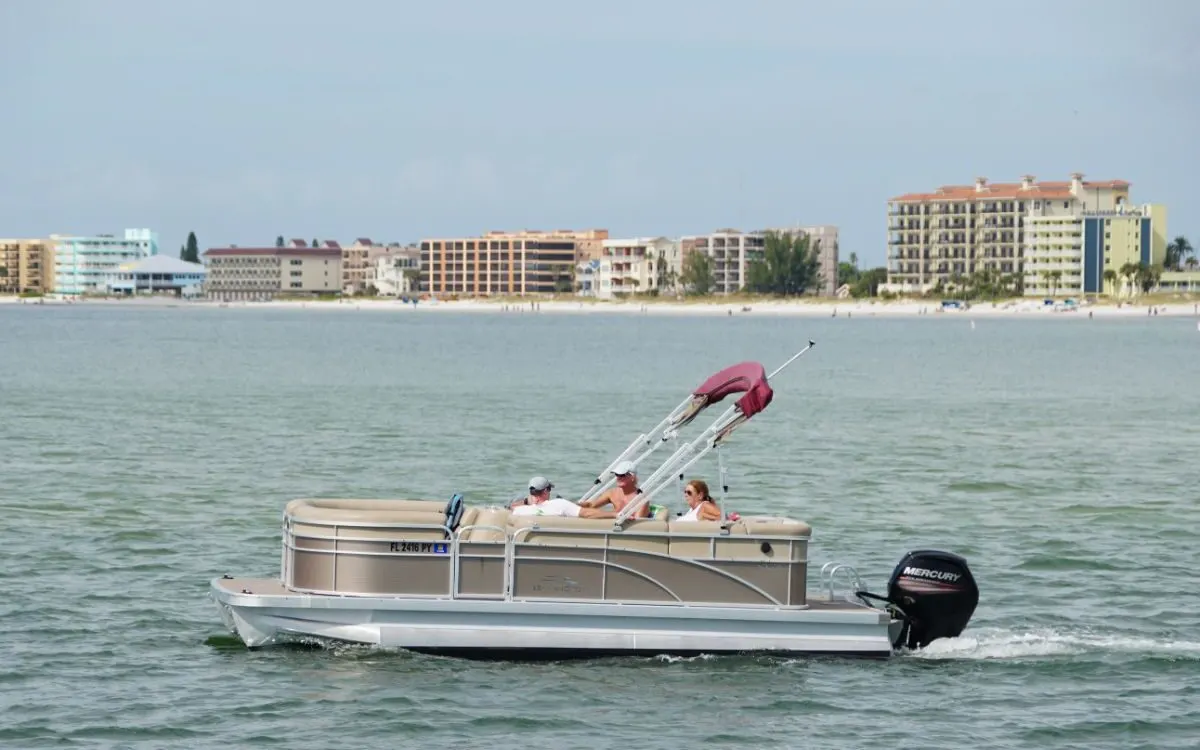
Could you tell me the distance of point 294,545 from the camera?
1652 centimetres

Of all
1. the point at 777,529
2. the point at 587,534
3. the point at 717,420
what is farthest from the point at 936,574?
the point at 587,534

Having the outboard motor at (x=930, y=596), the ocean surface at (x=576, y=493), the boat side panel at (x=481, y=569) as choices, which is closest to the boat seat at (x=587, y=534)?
the boat side panel at (x=481, y=569)

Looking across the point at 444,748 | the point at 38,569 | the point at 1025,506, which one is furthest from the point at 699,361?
the point at 444,748

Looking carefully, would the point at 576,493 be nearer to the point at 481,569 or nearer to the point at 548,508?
the point at 548,508

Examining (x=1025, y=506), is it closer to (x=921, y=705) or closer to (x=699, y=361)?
(x=921, y=705)

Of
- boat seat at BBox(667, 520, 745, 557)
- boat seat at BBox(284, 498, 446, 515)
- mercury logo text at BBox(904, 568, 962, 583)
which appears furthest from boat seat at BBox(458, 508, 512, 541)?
mercury logo text at BBox(904, 568, 962, 583)

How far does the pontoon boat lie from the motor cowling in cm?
59

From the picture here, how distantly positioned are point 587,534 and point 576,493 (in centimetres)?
1462

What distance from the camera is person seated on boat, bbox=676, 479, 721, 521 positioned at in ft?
55.5

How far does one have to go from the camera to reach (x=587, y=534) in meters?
16.4

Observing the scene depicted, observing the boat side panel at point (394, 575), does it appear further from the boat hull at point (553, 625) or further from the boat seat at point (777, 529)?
the boat seat at point (777, 529)

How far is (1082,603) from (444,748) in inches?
350

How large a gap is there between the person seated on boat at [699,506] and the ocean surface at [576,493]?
131 centimetres

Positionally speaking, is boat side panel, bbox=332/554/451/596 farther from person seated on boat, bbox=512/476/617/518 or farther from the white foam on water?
the white foam on water
